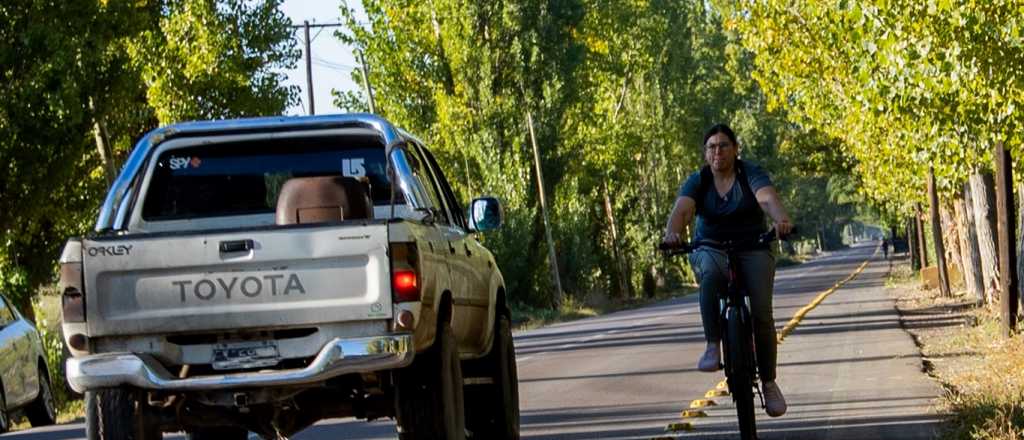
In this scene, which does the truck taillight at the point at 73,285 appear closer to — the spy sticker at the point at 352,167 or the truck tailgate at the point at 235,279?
the truck tailgate at the point at 235,279

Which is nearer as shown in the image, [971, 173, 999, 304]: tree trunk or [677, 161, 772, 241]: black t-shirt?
[677, 161, 772, 241]: black t-shirt

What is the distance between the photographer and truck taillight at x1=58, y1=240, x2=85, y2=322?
8695 millimetres

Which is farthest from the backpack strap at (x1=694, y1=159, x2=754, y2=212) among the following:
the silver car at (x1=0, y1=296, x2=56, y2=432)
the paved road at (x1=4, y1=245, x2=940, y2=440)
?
the silver car at (x1=0, y1=296, x2=56, y2=432)

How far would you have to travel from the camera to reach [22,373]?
19.2 metres

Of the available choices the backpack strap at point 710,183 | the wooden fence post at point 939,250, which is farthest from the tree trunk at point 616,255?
the backpack strap at point 710,183

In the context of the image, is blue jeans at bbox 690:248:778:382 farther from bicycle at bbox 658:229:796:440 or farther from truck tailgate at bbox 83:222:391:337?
truck tailgate at bbox 83:222:391:337

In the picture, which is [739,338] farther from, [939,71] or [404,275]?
[939,71]

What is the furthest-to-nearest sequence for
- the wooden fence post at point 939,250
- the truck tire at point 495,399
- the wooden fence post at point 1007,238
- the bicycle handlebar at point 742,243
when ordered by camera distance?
the wooden fence post at point 939,250
the wooden fence post at point 1007,238
the truck tire at point 495,399
the bicycle handlebar at point 742,243

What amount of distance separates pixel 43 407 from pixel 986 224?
16468 mm

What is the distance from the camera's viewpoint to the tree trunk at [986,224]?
97.3 feet

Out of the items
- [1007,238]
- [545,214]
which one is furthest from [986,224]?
[545,214]

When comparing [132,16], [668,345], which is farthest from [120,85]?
[668,345]

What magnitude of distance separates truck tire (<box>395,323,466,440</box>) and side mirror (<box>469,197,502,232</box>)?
2.50 meters

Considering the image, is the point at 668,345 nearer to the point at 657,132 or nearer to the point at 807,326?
the point at 807,326
